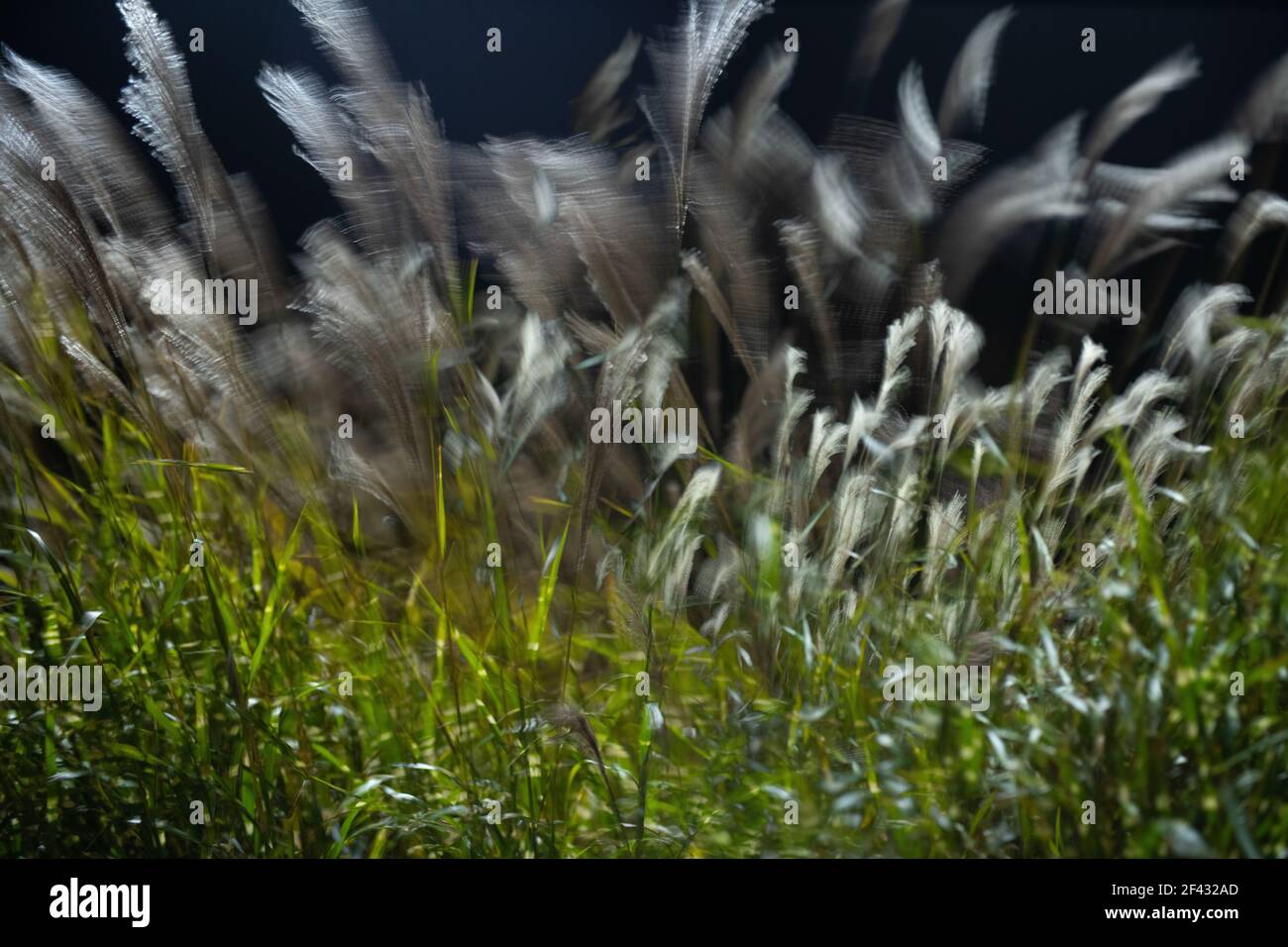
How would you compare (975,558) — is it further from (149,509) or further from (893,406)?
(149,509)

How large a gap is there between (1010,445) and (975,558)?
18 cm

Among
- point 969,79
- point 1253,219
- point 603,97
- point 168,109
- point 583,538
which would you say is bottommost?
point 583,538

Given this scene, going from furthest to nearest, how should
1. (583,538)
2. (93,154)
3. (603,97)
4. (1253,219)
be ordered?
(603,97) < (1253,219) < (93,154) < (583,538)

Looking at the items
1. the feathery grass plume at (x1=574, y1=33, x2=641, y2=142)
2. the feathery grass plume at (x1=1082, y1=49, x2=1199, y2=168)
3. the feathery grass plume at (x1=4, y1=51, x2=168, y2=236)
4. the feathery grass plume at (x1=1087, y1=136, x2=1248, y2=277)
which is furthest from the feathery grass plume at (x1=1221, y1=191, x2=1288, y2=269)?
the feathery grass plume at (x1=4, y1=51, x2=168, y2=236)

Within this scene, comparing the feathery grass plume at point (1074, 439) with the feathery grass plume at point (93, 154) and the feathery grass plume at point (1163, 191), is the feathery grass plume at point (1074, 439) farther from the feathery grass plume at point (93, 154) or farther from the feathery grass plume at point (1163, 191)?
the feathery grass plume at point (93, 154)

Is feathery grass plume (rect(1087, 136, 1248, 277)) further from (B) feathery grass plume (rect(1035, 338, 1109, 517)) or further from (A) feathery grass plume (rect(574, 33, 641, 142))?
(A) feathery grass plume (rect(574, 33, 641, 142))

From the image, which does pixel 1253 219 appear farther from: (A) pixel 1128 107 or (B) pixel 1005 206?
(B) pixel 1005 206

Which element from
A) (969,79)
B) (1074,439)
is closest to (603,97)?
(969,79)

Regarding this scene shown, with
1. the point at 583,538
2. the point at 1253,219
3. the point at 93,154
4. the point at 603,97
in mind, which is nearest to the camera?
the point at 583,538

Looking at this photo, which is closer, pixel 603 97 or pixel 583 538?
pixel 583 538

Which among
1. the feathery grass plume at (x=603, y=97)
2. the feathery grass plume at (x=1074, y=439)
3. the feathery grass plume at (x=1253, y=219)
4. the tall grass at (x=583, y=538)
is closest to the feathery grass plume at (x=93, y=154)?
the tall grass at (x=583, y=538)

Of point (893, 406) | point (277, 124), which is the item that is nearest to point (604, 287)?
point (893, 406)

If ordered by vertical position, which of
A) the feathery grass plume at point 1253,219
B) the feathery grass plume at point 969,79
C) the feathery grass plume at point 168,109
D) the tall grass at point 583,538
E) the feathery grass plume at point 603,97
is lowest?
the tall grass at point 583,538
